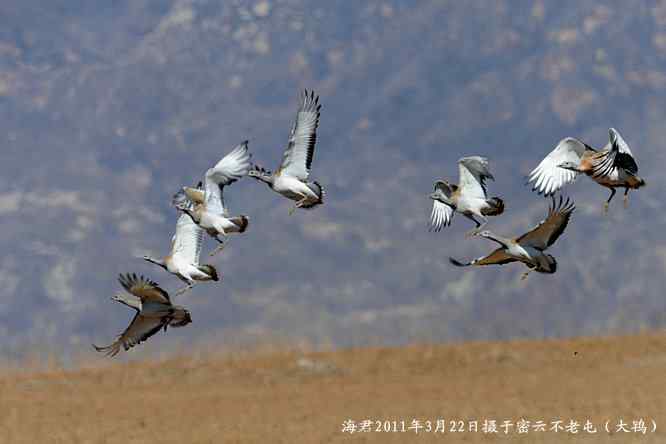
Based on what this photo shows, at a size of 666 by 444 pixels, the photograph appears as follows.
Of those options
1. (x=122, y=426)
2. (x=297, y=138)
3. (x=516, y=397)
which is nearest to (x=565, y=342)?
(x=516, y=397)

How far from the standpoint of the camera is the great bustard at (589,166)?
2752 centimetres

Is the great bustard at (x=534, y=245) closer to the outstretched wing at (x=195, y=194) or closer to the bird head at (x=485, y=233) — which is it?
the bird head at (x=485, y=233)

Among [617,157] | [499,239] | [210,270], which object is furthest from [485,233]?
[210,270]

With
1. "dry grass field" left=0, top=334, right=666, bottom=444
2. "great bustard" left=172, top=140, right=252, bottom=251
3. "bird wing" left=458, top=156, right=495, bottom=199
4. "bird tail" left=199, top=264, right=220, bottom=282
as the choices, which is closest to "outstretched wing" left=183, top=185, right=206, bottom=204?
"great bustard" left=172, top=140, right=252, bottom=251

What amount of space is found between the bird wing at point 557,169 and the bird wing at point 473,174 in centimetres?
98

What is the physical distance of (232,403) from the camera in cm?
5103

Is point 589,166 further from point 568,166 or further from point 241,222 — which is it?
point 241,222

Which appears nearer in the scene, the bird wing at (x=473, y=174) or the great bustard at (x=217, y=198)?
the great bustard at (x=217, y=198)

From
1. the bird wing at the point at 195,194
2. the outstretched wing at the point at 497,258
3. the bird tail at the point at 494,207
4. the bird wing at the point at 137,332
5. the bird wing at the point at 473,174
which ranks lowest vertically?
the bird wing at the point at 137,332

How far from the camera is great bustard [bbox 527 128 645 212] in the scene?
27.5 m

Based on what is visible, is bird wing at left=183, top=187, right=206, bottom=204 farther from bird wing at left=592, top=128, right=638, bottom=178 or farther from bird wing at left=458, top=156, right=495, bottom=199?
bird wing at left=592, top=128, right=638, bottom=178

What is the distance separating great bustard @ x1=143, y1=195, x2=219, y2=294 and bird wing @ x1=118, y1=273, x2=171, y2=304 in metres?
0.57

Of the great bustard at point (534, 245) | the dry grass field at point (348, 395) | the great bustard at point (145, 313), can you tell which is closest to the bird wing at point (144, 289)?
the great bustard at point (145, 313)

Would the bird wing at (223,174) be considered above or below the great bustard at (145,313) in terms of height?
above
